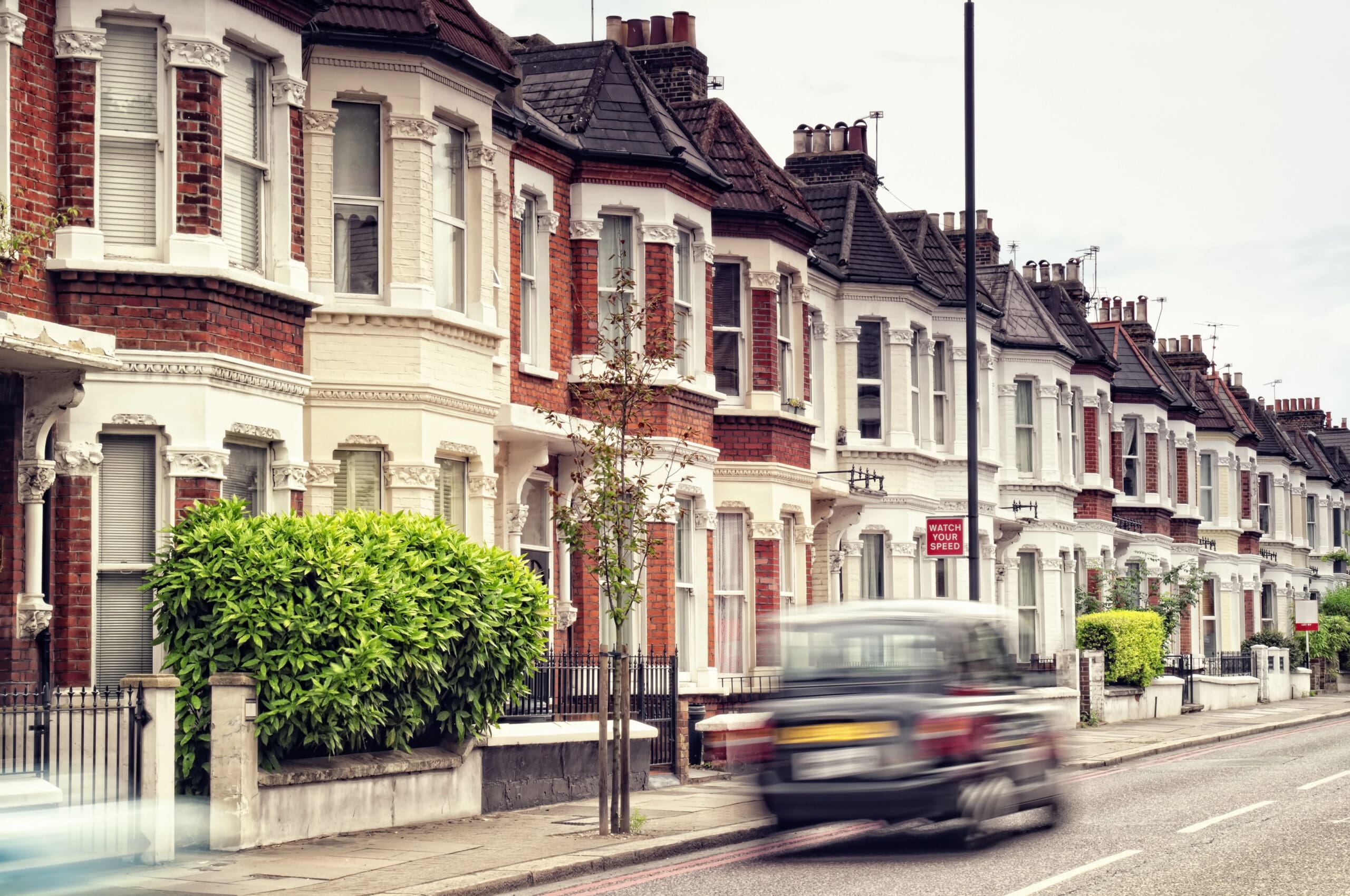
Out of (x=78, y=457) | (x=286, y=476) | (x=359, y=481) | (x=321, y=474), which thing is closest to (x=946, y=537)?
(x=359, y=481)

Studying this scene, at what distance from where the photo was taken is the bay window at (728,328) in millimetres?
26172

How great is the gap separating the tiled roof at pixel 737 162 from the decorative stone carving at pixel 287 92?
31.5ft

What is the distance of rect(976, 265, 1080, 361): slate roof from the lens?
125ft

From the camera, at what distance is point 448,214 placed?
19641mm

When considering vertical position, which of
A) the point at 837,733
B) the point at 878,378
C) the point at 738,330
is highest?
the point at 738,330

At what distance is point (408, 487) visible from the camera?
1856 centimetres

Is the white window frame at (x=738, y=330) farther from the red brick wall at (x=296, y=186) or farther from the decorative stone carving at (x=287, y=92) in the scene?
the decorative stone carving at (x=287, y=92)

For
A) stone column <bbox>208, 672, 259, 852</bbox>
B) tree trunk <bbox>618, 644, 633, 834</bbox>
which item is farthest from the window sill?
stone column <bbox>208, 672, 259, 852</bbox>

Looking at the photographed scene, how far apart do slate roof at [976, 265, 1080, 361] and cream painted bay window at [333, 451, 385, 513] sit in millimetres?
20968

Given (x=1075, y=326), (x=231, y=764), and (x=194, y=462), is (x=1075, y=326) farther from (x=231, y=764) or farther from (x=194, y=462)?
(x=231, y=764)

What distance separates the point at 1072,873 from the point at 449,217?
1024 centimetres

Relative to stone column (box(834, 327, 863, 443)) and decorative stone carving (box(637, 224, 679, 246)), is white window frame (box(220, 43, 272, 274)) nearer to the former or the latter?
decorative stone carving (box(637, 224, 679, 246))

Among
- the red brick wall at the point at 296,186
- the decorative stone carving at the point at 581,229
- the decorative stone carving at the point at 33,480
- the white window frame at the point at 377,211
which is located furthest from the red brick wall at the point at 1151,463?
the decorative stone carving at the point at 33,480

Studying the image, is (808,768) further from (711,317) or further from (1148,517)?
(1148,517)
